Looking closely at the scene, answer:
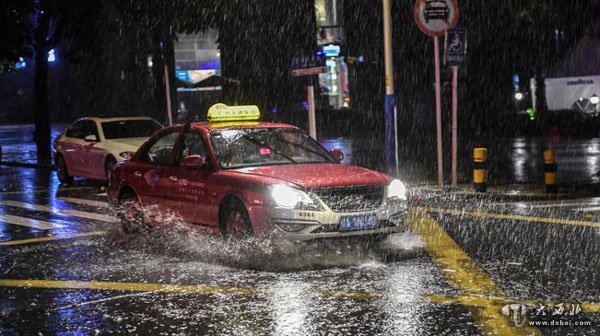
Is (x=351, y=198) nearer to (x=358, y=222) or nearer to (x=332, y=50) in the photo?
(x=358, y=222)

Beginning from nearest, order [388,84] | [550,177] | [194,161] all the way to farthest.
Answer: [194,161]
[550,177]
[388,84]

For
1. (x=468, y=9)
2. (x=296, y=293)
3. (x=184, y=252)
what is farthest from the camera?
(x=468, y=9)

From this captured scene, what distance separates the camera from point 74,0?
25.4 m

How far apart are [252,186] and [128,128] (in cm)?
1034

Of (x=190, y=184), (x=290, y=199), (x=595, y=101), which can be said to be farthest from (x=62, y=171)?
(x=595, y=101)

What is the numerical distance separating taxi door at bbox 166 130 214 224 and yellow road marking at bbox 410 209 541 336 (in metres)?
2.46

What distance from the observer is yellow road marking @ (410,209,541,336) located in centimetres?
588

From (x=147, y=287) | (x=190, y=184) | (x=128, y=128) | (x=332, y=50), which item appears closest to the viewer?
(x=147, y=287)

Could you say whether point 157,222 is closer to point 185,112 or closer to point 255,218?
point 255,218

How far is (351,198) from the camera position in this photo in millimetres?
8609

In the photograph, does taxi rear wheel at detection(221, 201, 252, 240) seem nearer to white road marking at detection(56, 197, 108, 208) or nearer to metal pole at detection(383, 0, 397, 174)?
white road marking at detection(56, 197, 108, 208)

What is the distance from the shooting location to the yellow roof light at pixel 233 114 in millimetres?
10328

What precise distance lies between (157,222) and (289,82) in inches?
1565

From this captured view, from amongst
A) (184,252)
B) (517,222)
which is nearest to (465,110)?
(517,222)
